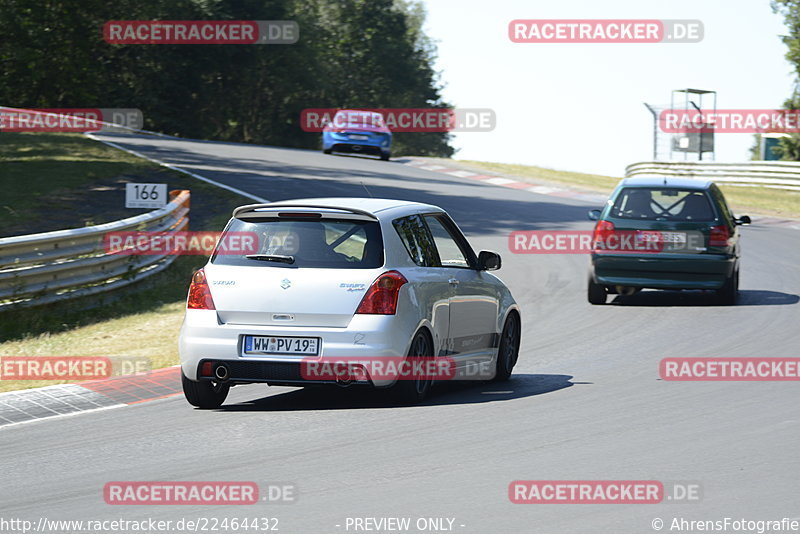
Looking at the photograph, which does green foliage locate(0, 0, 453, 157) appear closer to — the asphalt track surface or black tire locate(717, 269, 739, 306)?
black tire locate(717, 269, 739, 306)

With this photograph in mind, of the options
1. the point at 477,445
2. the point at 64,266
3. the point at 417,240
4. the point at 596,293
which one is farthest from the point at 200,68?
the point at 477,445

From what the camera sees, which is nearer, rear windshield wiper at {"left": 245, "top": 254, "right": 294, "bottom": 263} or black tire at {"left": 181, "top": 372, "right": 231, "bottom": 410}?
rear windshield wiper at {"left": 245, "top": 254, "right": 294, "bottom": 263}

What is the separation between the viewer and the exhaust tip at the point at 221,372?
343 inches

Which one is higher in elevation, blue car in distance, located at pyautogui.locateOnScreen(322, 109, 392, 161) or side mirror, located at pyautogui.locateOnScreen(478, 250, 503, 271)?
blue car in distance, located at pyautogui.locateOnScreen(322, 109, 392, 161)

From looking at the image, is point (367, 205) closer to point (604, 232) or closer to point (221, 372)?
point (221, 372)

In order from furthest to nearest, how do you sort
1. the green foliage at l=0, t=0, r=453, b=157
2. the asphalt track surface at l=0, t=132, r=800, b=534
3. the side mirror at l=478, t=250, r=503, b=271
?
the green foliage at l=0, t=0, r=453, b=157 < the side mirror at l=478, t=250, r=503, b=271 < the asphalt track surface at l=0, t=132, r=800, b=534

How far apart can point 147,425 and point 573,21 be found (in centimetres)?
1831

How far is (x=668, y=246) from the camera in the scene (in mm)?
15727

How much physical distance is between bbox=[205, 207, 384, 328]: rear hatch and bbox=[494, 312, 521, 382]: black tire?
2100mm

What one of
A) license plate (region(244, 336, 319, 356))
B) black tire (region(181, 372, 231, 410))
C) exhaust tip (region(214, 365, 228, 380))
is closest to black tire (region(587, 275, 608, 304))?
black tire (region(181, 372, 231, 410))

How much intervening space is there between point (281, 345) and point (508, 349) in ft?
8.92

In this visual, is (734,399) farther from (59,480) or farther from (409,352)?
(59,480)

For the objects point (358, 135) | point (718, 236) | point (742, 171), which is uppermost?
point (358, 135)

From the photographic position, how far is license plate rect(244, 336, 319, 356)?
8602 millimetres
